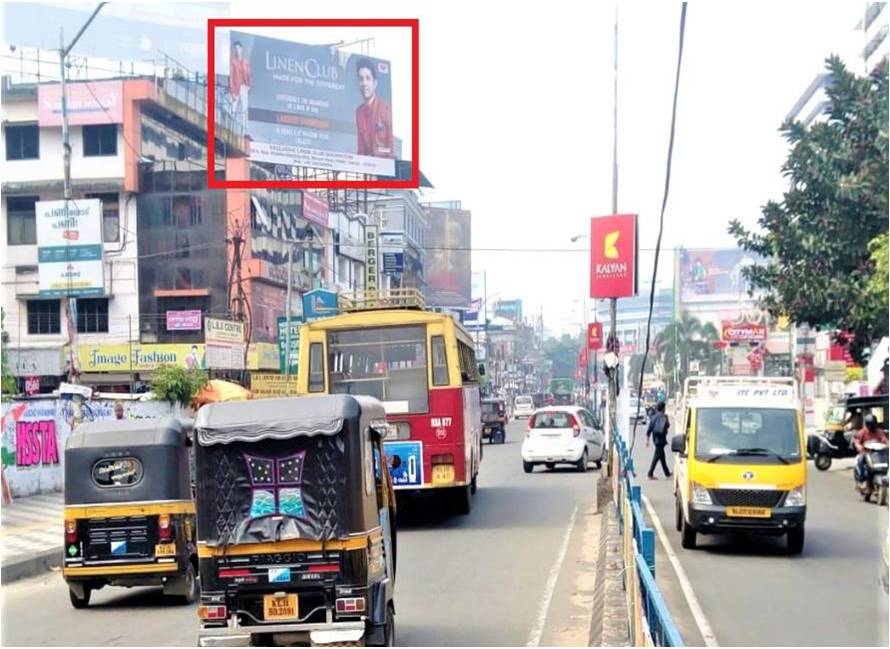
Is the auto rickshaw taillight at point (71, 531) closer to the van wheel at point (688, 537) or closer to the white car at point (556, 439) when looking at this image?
the van wheel at point (688, 537)

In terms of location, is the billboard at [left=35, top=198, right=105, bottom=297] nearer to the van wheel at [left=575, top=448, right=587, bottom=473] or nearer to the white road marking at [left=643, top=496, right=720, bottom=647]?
the van wheel at [left=575, top=448, right=587, bottom=473]

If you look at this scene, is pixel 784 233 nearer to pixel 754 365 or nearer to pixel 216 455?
pixel 216 455

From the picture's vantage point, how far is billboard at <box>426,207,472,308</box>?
89750 millimetres

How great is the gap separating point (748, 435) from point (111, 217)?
39316 millimetres

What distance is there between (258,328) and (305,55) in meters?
12.9

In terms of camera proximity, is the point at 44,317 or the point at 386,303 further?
the point at 44,317

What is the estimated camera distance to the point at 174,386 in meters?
31.4

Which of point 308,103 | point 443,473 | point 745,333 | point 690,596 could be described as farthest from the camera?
point 745,333

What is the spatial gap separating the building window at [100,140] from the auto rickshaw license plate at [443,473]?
35298 millimetres

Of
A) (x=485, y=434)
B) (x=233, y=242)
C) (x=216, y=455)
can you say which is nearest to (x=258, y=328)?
(x=233, y=242)

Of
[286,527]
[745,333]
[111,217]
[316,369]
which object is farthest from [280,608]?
[745,333]

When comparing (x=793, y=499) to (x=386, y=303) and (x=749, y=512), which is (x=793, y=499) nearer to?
(x=749, y=512)

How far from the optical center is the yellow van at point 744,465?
1509 centimetres

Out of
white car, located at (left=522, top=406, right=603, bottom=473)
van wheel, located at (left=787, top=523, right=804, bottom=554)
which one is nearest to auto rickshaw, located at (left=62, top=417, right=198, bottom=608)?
van wheel, located at (left=787, top=523, right=804, bottom=554)
